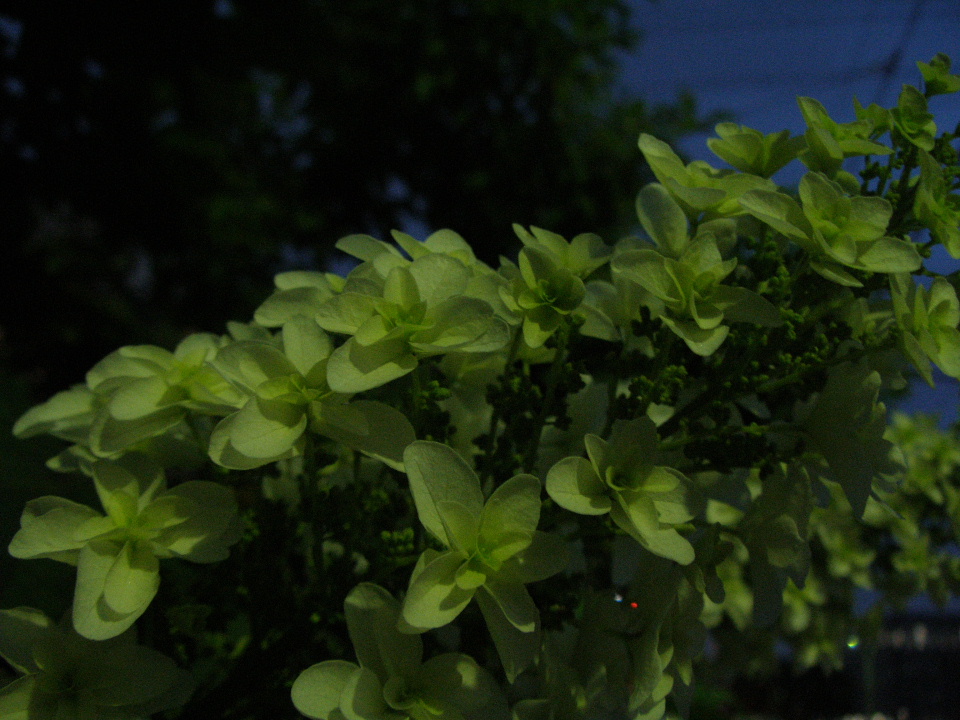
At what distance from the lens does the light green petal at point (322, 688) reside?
524 millimetres

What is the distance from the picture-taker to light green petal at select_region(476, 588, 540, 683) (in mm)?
530

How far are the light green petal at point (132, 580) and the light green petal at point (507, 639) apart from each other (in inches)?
10.0

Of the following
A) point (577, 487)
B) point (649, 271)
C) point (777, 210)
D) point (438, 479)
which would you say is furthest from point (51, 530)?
point (777, 210)

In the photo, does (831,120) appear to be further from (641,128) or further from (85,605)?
(641,128)

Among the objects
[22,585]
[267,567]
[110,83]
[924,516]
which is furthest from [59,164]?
[924,516]

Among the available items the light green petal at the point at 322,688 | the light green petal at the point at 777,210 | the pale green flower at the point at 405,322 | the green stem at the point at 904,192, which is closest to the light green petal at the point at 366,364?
the pale green flower at the point at 405,322

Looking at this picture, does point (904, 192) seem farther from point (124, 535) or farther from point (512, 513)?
point (124, 535)

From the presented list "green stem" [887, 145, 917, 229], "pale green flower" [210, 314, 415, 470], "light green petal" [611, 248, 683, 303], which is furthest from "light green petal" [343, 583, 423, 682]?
"green stem" [887, 145, 917, 229]

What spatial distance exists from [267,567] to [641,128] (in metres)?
3.87

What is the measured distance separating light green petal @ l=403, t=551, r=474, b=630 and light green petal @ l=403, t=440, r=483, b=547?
18mm

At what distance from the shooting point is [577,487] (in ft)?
1.94

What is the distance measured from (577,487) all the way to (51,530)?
1.34 ft

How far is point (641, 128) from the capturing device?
4152 mm

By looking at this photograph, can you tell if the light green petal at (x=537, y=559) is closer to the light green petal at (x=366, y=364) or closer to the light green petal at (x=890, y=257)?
the light green petal at (x=366, y=364)
